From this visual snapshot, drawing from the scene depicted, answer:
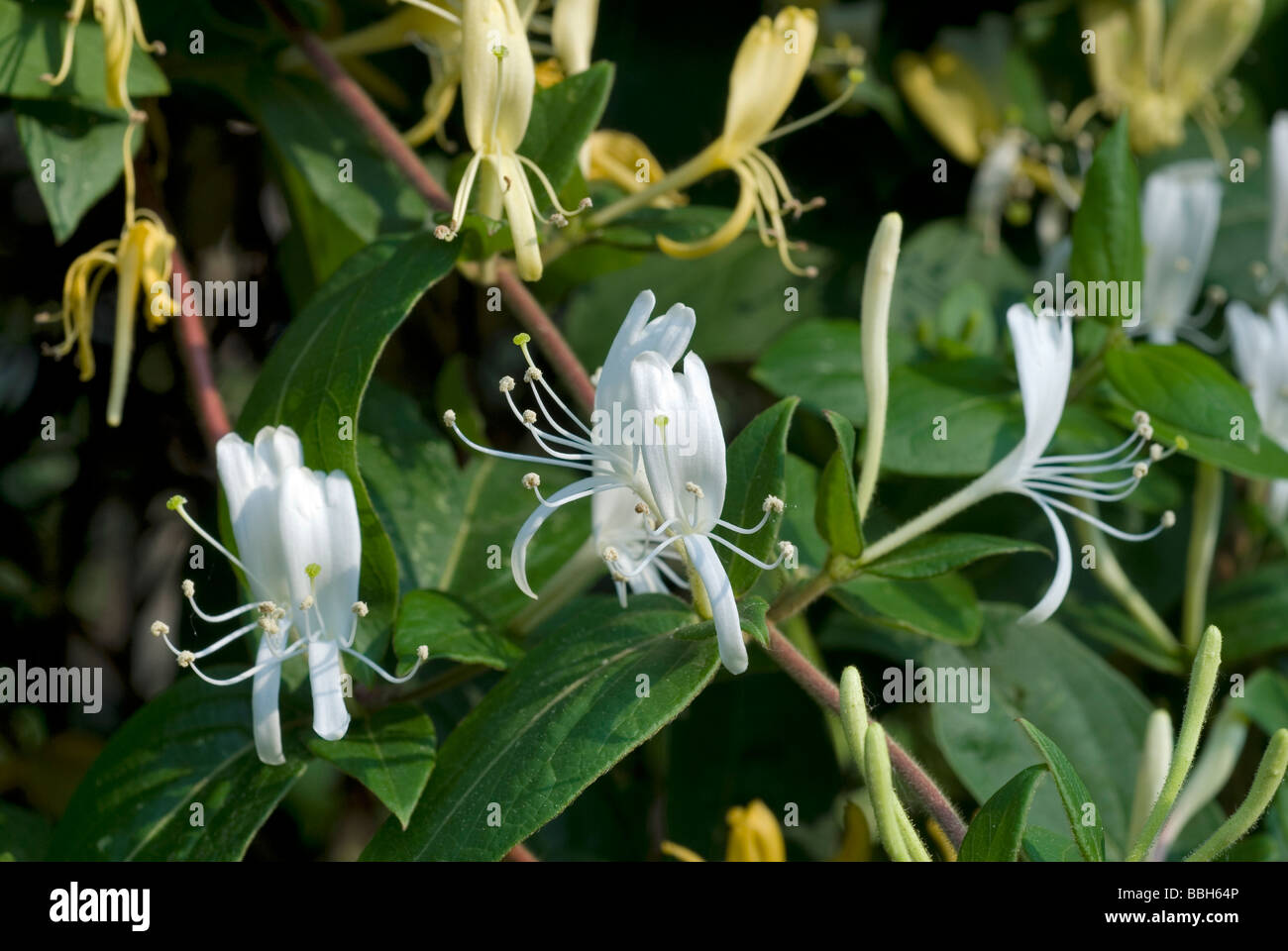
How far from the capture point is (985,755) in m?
0.82

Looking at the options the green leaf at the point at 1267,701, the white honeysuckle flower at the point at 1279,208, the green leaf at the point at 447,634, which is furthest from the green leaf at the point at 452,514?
the white honeysuckle flower at the point at 1279,208

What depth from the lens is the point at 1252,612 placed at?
992 millimetres

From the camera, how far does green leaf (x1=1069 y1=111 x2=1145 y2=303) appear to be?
0.82 metres

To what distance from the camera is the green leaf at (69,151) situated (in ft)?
2.48

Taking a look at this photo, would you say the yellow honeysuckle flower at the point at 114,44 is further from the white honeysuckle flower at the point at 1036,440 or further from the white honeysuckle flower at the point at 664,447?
the white honeysuckle flower at the point at 1036,440

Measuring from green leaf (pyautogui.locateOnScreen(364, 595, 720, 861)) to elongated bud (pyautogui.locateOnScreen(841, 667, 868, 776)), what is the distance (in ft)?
0.21

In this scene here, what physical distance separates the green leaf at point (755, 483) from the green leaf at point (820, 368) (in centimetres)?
22

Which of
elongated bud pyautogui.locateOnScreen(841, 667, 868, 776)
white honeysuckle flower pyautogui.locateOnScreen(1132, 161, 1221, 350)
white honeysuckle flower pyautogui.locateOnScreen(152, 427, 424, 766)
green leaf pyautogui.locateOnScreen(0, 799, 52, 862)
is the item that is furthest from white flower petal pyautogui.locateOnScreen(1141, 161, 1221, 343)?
green leaf pyautogui.locateOnScreen(0, 799, 52, 862)

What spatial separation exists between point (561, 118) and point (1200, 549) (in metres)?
0.61

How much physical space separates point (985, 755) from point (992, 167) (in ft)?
1.96

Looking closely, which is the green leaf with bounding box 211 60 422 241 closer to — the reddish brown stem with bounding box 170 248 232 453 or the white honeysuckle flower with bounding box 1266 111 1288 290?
the reddish brown stem with bounding box 170 248 232 453

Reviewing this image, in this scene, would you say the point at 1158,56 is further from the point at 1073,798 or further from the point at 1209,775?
the point at 1073,798

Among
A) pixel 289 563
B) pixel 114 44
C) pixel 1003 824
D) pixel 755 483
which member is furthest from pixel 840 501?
pixel 114 44
